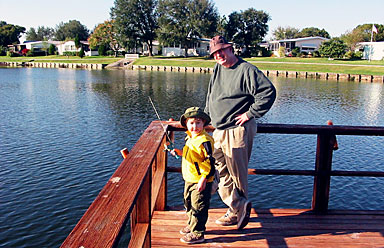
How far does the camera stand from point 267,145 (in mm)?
16266

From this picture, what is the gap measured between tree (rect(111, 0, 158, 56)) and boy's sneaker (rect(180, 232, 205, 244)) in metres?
81.7

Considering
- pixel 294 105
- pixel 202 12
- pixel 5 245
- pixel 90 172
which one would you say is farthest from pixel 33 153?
pixel 202 12

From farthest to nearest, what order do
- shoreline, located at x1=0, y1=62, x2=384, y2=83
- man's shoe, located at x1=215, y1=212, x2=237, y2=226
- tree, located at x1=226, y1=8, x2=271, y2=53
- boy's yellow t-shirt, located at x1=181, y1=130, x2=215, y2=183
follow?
tree, located at x1=226, y1=8, x2=271, y2=53
shoreline, located at x1=0, y1=62, x2=384, y2=83
man's shoe, located at x1=215, y1=212, x2=237, y2=226
boy's yellow t-shirt, located at x1=181, y1=130, x2=215, y2=183

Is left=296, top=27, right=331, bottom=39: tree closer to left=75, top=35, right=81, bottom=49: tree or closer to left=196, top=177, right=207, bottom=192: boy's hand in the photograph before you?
left=75, top=35, right=81, bottom=49: tree

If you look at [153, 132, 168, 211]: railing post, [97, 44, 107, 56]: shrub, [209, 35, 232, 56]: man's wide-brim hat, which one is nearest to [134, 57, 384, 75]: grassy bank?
[97, 44, 107, 56]: shrub

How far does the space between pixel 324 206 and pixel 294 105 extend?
2404 cm

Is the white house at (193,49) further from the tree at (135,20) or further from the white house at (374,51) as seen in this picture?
the white house at (374,51)

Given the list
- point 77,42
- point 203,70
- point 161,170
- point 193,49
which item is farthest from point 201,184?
point 77,42

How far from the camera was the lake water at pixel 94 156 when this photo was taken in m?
9.67

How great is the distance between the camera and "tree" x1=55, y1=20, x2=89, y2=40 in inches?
5334

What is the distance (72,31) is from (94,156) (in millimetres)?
132577

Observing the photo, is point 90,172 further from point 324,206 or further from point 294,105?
point 294,105

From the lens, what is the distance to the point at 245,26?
83.6m

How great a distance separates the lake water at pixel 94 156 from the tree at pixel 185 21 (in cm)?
5268
